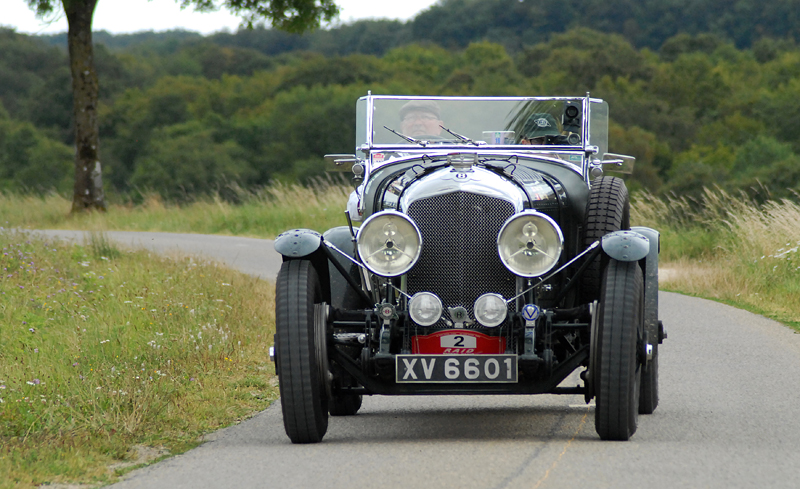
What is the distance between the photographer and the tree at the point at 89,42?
21.5m

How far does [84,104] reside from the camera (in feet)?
72.5

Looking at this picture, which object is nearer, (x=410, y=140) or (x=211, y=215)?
(x=410, y=140)

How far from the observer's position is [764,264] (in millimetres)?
13383

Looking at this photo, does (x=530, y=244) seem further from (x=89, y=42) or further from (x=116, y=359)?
(x=89, y=42)

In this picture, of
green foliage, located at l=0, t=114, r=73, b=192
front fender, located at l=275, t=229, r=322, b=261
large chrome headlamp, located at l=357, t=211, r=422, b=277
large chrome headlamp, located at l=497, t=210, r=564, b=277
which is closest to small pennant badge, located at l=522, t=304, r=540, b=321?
large chrome headlamp, located at l=497, t=210, r=564, b=277

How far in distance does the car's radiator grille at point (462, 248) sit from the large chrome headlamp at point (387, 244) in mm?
161

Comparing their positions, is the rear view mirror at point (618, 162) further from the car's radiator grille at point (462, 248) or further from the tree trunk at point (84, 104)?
the tree trunk at point (84, 104)

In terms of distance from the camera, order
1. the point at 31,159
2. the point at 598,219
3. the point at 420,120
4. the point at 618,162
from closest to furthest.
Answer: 1. the point at 598,219
2. the point at 420,120
3. the point at 618,162
4. the point at 31,159

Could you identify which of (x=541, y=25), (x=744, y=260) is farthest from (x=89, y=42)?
(x=541, y=25)

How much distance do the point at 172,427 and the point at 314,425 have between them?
93 centimetres

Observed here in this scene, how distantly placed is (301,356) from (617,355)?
61.1 inches

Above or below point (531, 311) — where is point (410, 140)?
above

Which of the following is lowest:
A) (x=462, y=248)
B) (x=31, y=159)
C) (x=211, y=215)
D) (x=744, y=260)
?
(x=31, y=159)

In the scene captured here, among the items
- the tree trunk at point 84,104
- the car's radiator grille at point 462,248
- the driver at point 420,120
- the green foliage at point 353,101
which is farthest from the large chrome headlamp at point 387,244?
the green foliage at point 353,101
